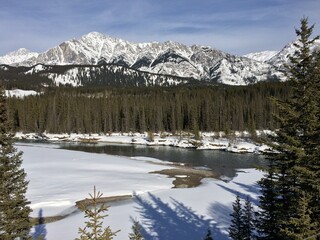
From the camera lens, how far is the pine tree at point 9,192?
642 inches

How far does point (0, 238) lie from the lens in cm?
1561

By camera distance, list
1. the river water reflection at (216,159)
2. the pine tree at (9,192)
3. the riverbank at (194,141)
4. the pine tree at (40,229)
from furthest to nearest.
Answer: the riverbank at (194,141) → the river water reflection at (216,159) → the pine tree at (40,229) → the pine tree at (9,192)

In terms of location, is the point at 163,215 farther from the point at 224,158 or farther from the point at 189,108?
the point at 189,108

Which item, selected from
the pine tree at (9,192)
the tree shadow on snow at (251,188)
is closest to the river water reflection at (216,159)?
the tree shadow on snow at (251,188)

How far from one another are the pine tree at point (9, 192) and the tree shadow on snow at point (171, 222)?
9.68 m

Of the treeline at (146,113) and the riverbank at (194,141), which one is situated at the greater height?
the treeline at (146,113)

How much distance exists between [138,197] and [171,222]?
30.1 ft

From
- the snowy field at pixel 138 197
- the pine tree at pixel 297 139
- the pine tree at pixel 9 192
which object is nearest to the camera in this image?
the pine tree at pixel 297 139

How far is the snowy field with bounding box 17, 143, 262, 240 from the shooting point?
26.2 m

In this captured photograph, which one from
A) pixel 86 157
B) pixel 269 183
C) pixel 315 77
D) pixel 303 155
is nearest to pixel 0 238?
pixel 269 183

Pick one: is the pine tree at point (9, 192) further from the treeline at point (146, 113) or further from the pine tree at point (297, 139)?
the treeline at point (146, 113)

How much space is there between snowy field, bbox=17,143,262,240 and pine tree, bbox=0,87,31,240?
7.90 m

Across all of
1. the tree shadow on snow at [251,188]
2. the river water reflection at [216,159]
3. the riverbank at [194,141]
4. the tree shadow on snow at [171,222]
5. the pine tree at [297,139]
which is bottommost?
the tree shadow on snow at [171,222]

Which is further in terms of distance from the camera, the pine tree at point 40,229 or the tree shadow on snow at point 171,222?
the pine tree at point 40,229
